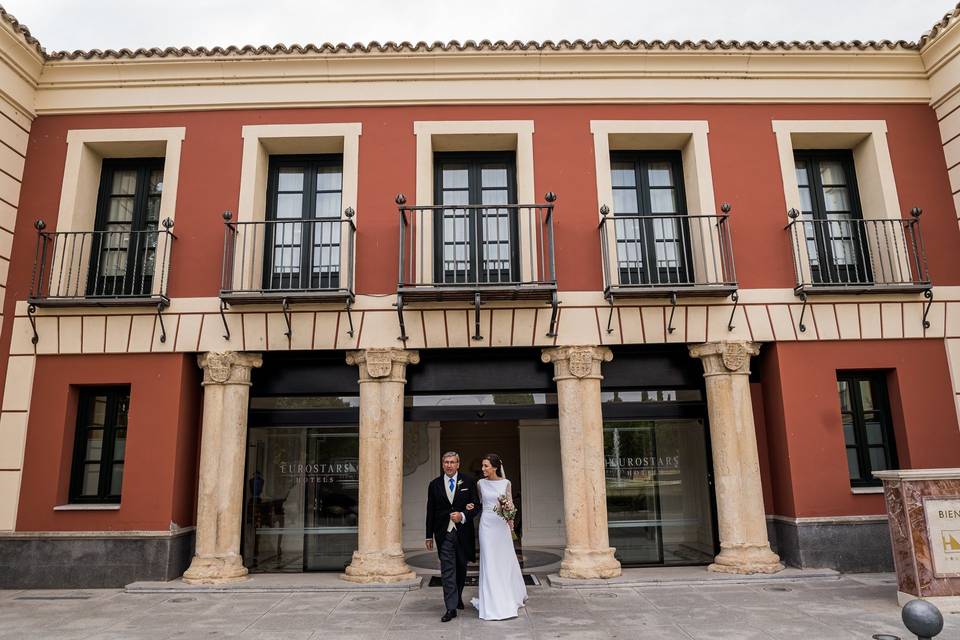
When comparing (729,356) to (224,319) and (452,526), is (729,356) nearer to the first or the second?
(452,526)

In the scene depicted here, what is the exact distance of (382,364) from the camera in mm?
9273

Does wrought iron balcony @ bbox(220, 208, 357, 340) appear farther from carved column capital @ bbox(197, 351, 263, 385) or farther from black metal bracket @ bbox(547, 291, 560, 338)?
black metal bracket @ bbox(547, 291, 560, 338)

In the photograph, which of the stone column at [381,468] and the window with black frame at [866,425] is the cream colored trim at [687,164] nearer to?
the window with black frame at [866,425]

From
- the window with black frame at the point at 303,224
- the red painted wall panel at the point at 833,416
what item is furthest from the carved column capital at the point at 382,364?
the red painted wall panel at the point at 833,416

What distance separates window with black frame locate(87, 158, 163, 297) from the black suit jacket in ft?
19.0

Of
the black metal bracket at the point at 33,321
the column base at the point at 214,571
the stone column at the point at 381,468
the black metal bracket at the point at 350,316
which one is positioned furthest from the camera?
the black metal bracket at the point at 33,321

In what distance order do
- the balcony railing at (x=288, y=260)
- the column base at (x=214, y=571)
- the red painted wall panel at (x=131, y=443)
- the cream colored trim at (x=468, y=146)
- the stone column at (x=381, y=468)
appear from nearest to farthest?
the column base at (x=214, y=571)
the stone column at (x=381, y=468)
the red painted wall panel at (x=131, y=443)
the balcony railing at (x=288, y=260)
the cream colored trim at (x=468, y=146)

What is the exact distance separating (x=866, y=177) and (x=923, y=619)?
8044mm

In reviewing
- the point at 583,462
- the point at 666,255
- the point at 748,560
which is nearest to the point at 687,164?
the point at 666,255

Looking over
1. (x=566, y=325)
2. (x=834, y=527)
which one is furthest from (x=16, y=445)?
(x=834, y=527)

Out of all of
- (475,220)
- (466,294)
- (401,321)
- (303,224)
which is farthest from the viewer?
(303,224)

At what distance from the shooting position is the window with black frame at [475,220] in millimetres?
10000

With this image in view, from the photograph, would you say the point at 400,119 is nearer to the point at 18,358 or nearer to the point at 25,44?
the point at 25,44

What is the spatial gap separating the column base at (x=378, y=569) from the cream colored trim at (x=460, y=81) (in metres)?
6.97
